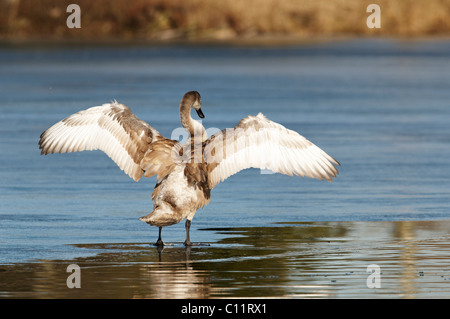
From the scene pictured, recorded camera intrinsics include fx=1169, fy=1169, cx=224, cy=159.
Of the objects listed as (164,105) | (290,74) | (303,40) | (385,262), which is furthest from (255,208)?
(303,40)

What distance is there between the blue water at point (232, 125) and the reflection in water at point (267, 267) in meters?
0.42

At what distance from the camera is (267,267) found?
8.65 m

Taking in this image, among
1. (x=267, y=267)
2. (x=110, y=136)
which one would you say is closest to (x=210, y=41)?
(x=110, y=136)

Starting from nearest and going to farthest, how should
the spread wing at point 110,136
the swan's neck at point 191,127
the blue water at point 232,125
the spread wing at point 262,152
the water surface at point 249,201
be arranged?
the water surface at point 249,201 → the spread wing at point 262,152 → the swan's neck at point 191,127 → the spread wing at point 110,136 → the blue water at point 232,125

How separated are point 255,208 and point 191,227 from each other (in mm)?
1091

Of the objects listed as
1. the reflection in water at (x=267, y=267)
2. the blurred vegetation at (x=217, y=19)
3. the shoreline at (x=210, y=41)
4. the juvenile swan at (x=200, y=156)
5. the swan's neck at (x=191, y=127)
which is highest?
the blurred vegetation at (x=217, y=19)

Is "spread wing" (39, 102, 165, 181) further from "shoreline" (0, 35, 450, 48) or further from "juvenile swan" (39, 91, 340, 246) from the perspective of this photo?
"shoreline" (0, 35, 450, 48)

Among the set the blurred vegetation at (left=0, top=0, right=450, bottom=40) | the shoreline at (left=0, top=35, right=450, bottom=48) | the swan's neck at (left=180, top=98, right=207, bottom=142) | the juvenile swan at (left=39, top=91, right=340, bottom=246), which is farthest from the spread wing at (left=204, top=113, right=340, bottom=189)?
the blurred vegetation at (left=0, top=0, right=450, bottom=40)

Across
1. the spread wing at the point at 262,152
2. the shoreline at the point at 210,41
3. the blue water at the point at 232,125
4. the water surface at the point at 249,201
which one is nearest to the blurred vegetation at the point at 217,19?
the shoreline at the point at 210,41

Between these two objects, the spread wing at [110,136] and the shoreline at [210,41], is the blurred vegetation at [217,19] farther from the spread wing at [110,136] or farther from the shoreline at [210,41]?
the spread wing at [110,136]

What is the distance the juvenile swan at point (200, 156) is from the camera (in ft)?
31.6

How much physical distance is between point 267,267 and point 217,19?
165 ft

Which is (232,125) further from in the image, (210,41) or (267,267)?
(210,41)

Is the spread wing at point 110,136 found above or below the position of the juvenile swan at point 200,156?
above
